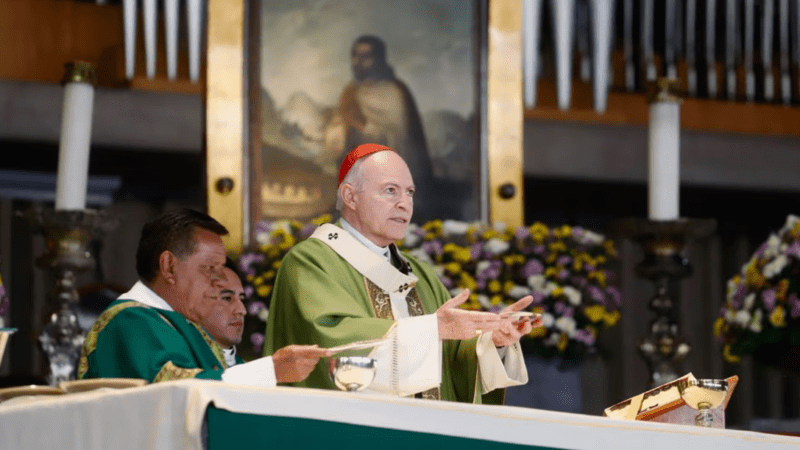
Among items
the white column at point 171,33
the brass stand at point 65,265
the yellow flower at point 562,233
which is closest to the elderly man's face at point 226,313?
the brass stand at point 65,265

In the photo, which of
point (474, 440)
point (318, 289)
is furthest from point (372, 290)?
point (474, 440)

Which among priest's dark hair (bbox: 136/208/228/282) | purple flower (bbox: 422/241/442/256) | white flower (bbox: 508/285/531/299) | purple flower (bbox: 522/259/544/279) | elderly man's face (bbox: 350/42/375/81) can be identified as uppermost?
elderly man's face (bbox: 350/42/375/81)

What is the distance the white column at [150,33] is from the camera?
6.19m

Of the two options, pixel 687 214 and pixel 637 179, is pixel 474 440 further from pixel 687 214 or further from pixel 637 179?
pixel 687 214

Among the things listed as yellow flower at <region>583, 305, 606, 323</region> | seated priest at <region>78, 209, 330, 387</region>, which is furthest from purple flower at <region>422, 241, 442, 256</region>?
seated priest at <region>78, 209, 330, 387</region>

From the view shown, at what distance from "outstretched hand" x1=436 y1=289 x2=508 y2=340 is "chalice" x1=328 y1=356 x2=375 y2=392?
0.37 m

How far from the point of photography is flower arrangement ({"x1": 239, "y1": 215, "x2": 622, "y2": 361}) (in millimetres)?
4949

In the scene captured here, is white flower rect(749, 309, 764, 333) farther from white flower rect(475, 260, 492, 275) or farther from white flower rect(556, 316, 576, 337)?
white flower rect(475, 260, 492, 275)

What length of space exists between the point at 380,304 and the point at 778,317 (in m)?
1.63

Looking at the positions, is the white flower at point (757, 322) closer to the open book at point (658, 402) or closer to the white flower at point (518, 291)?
the white flower at point (518, 291)

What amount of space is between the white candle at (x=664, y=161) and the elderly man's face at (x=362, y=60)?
130 centimetres

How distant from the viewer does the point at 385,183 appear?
10.9 ft

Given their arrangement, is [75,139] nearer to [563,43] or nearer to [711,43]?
[563,43]

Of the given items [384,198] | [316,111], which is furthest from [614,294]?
[384,198]
